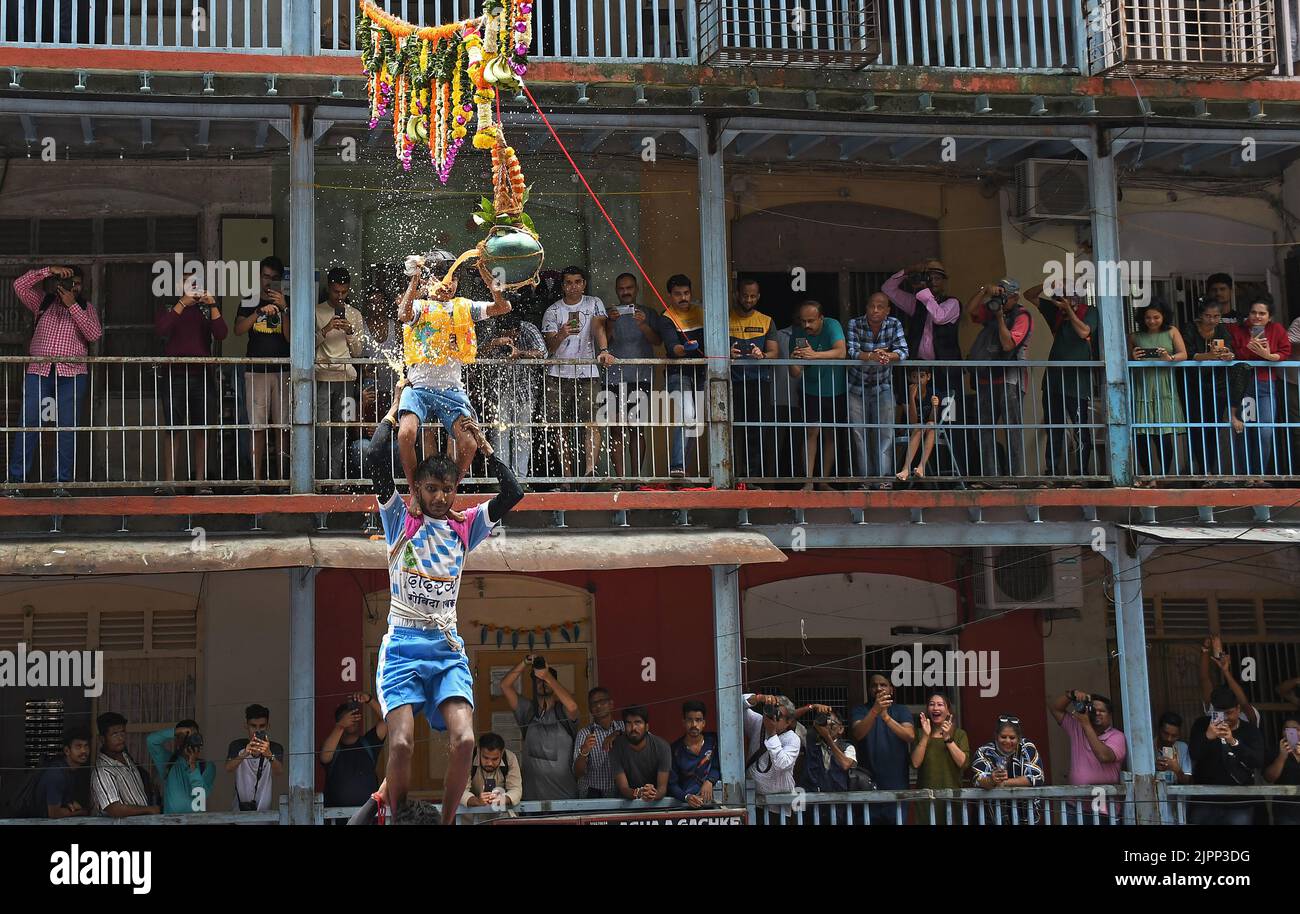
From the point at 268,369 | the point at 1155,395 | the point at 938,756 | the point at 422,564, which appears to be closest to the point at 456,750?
the point at 422,564

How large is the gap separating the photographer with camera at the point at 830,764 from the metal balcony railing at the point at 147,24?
7012mm

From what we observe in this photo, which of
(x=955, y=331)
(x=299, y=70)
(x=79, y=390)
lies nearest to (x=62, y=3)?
(x=299, y=70)

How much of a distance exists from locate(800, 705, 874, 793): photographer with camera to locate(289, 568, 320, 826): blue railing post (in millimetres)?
3884

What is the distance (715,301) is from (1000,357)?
272 centimetres

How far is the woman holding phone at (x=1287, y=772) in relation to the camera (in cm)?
1580

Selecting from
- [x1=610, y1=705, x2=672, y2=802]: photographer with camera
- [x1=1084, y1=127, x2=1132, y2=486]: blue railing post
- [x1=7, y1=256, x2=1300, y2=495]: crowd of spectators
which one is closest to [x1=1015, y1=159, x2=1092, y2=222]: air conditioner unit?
[x1=1084, y1=127, x2=1132, y2=486]: blue railing post

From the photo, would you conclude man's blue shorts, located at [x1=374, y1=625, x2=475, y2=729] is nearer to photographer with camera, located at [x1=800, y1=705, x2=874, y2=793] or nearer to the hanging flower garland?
the hanging flower garland

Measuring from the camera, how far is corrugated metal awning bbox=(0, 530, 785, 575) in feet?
46.8

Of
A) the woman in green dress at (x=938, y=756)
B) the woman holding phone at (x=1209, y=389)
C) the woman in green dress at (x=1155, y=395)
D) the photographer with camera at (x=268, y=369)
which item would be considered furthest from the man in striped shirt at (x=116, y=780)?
the woman holding phone at (x=1209, y=389)

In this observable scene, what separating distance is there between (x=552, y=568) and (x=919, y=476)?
10.6ft

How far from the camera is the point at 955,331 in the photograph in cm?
1655

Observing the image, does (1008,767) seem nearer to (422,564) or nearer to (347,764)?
(347,764)

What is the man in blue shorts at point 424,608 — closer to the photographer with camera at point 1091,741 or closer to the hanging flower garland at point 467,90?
the hanging flower garland at point 467,90
